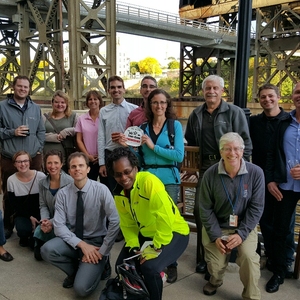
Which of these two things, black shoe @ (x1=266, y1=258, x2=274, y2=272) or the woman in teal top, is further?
black shoe @ (x1=266, y1=258, x2=274, y2=272)

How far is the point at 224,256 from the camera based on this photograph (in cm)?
292

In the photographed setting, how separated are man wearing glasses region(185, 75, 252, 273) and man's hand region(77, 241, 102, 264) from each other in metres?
1.03

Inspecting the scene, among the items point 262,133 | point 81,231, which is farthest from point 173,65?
point 81,231

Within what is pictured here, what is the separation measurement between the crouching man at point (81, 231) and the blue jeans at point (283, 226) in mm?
1459

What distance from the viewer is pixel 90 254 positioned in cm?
307

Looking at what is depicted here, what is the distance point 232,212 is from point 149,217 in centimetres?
71

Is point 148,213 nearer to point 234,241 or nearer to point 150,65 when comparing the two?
point 234,241

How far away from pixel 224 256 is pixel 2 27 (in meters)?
23.7

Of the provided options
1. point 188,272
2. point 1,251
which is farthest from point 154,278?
point 1,251

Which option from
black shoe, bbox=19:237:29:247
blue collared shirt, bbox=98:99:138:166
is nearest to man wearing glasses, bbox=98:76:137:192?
blue collared shirt, bbox=98:99:138:166

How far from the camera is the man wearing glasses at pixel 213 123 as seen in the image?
328 centimetres

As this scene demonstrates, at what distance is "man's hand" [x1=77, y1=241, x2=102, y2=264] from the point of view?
307cm

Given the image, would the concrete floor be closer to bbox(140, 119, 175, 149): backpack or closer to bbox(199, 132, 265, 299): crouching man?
bbox(199, 132, 265, 299): crouching man

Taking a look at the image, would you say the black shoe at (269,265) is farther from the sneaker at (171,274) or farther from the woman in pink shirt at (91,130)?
the woman in pink shirt at (91,130)
